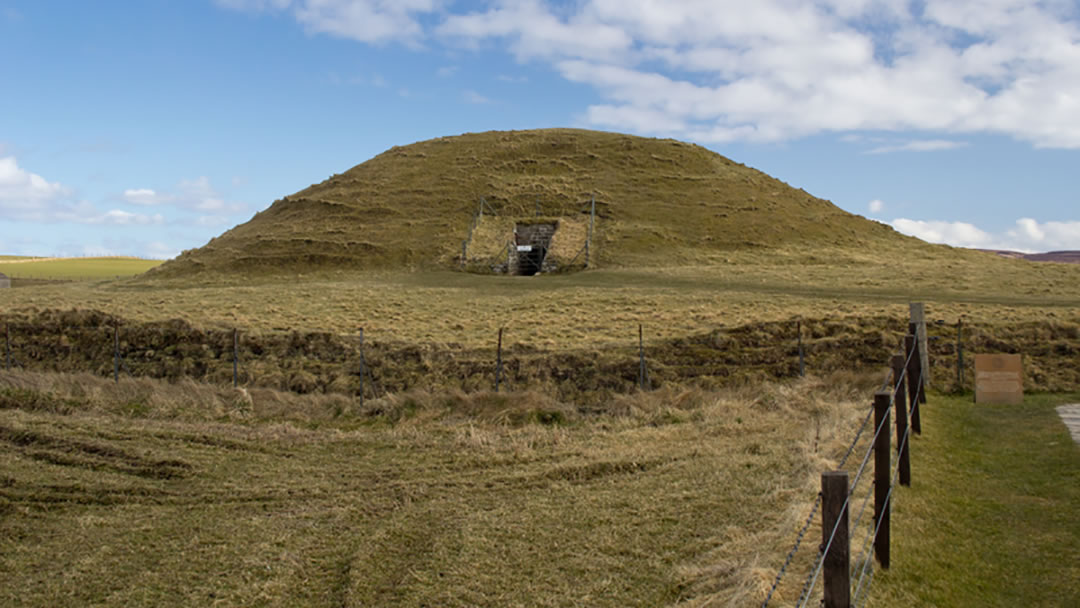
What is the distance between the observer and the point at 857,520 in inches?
261

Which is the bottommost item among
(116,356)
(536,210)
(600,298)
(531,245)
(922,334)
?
(116,356)

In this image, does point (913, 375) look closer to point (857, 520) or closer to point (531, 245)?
point (857, 520)

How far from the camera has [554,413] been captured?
53.1 feet

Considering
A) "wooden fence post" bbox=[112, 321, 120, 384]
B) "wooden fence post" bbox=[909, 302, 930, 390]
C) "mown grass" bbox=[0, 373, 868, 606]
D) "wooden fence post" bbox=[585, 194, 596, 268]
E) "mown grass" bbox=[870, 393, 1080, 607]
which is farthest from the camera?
"wooden fence post" bbox=[585, 194, 596, 268]

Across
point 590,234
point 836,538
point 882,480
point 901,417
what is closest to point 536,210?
point 590,234

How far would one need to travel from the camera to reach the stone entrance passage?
50.3 metres

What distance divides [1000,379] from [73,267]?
10587cm

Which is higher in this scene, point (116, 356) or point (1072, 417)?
point (116, 356)

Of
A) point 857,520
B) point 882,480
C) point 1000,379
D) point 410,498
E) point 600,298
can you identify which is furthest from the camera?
point 600,298

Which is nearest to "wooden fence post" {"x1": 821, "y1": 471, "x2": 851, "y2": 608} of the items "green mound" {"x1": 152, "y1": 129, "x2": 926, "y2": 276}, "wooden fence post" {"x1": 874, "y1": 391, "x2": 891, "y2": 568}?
"wooden fence post" {"x1": 874, "y1": 391, "x2": 891, "y2": 568}

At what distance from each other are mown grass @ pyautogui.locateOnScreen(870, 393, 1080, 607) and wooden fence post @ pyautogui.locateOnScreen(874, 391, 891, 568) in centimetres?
22

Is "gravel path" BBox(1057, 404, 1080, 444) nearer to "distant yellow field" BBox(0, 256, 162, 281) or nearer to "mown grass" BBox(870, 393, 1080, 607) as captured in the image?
"mown grass" BBox(870, 393, 1080, 607)

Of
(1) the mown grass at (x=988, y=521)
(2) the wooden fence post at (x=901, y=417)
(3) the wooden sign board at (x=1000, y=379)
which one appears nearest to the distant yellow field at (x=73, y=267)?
(3) the wooden sign board at (x=1000, y=379)

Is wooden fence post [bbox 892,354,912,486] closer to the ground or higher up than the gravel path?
higher up
